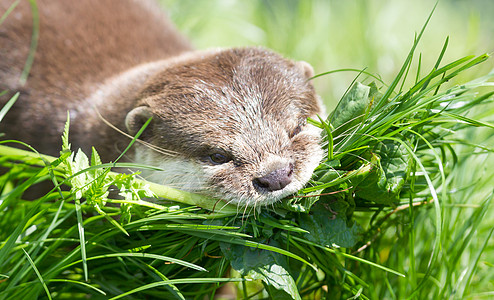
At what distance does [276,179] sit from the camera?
1.94 metres

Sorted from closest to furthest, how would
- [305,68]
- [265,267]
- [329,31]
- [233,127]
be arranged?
[265,267] < [233,127] < [305,68] < [329,31]

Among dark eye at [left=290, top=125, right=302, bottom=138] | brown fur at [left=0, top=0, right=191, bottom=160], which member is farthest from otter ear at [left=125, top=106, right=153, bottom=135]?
dark eye at [left=290, top=125, right=302, bottom=138]

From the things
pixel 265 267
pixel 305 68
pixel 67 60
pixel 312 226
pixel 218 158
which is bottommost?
pixel 265 267

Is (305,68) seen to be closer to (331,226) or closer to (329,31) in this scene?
(331,226)

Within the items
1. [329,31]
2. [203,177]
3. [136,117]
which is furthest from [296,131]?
[329,31]

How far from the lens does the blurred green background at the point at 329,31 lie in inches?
171

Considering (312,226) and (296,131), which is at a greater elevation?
(296,131)

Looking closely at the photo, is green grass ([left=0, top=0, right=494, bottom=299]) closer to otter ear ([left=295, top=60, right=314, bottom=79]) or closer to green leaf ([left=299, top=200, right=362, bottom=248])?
green leaf ([left=299, top=200, right=362, bottom=248])

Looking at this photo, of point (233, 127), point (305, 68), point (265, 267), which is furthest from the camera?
point (305, 68)

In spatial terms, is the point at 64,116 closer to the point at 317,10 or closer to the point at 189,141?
the point at 189,141

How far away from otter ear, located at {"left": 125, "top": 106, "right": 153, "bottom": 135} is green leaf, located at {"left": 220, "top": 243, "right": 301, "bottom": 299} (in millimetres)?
817

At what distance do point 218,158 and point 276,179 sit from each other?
341mm

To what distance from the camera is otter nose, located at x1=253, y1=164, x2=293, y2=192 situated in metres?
1.94

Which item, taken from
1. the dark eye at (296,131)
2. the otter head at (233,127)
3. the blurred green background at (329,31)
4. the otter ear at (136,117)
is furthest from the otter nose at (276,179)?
the blurred green background at (329,31)
